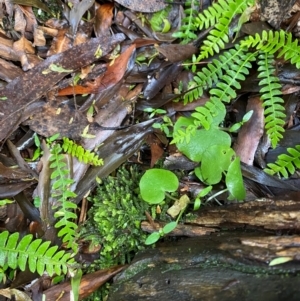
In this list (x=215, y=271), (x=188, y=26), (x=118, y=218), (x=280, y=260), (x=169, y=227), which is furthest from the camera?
(x=188, y=26)

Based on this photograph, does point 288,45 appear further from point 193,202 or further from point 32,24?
point 32,24

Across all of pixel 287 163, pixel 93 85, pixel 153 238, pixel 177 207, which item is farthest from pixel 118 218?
pixel 287 163

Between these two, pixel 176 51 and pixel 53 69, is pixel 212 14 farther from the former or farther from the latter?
pixel 53 69

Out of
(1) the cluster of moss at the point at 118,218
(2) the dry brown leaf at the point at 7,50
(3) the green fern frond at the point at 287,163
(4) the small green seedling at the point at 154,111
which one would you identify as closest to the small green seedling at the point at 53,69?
(2) the dry brown leaf at the point at 7,50

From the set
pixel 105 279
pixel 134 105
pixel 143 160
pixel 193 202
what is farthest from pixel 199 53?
pixel 105 279

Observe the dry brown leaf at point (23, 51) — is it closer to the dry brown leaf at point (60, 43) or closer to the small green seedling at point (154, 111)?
the dry brown leaf at point (60, 43)
